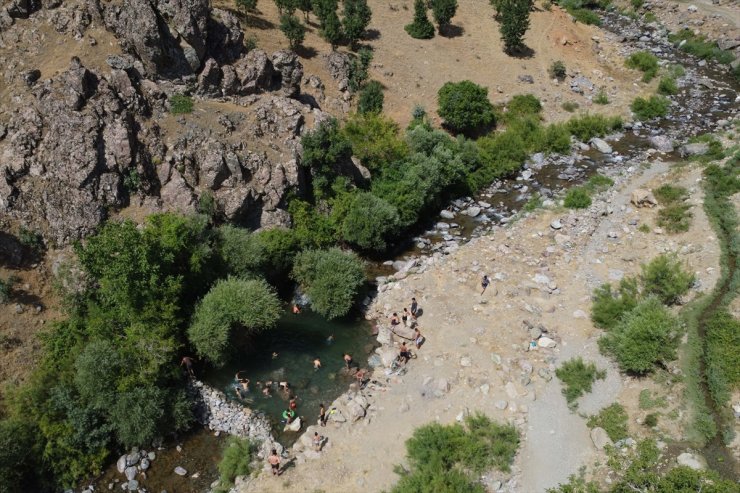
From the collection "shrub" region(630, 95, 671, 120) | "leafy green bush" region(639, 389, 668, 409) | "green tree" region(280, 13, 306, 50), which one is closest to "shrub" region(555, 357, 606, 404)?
"leafy green bush" region(639, 389, 668, 409)

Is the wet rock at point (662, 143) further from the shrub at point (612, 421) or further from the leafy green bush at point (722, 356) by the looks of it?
the shrub at point (612, 421)

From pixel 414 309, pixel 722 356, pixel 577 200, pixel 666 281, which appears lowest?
pixel 414 309

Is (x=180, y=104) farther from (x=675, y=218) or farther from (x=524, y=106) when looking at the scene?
(x=675, y=218)

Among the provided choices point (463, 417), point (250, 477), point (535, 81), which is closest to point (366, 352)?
point (463, 417)

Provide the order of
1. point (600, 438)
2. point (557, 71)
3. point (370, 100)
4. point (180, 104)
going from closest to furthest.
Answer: point (600, 438)
point (180, 104)
point (370, 100)
point (557, 71)

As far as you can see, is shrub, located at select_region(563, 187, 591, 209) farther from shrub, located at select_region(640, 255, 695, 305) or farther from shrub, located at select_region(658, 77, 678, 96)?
shrub, located at select_region(658, 77, 678, 96)

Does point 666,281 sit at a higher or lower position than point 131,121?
lower

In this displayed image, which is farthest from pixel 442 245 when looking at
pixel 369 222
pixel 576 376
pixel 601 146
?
pixel 601 146
